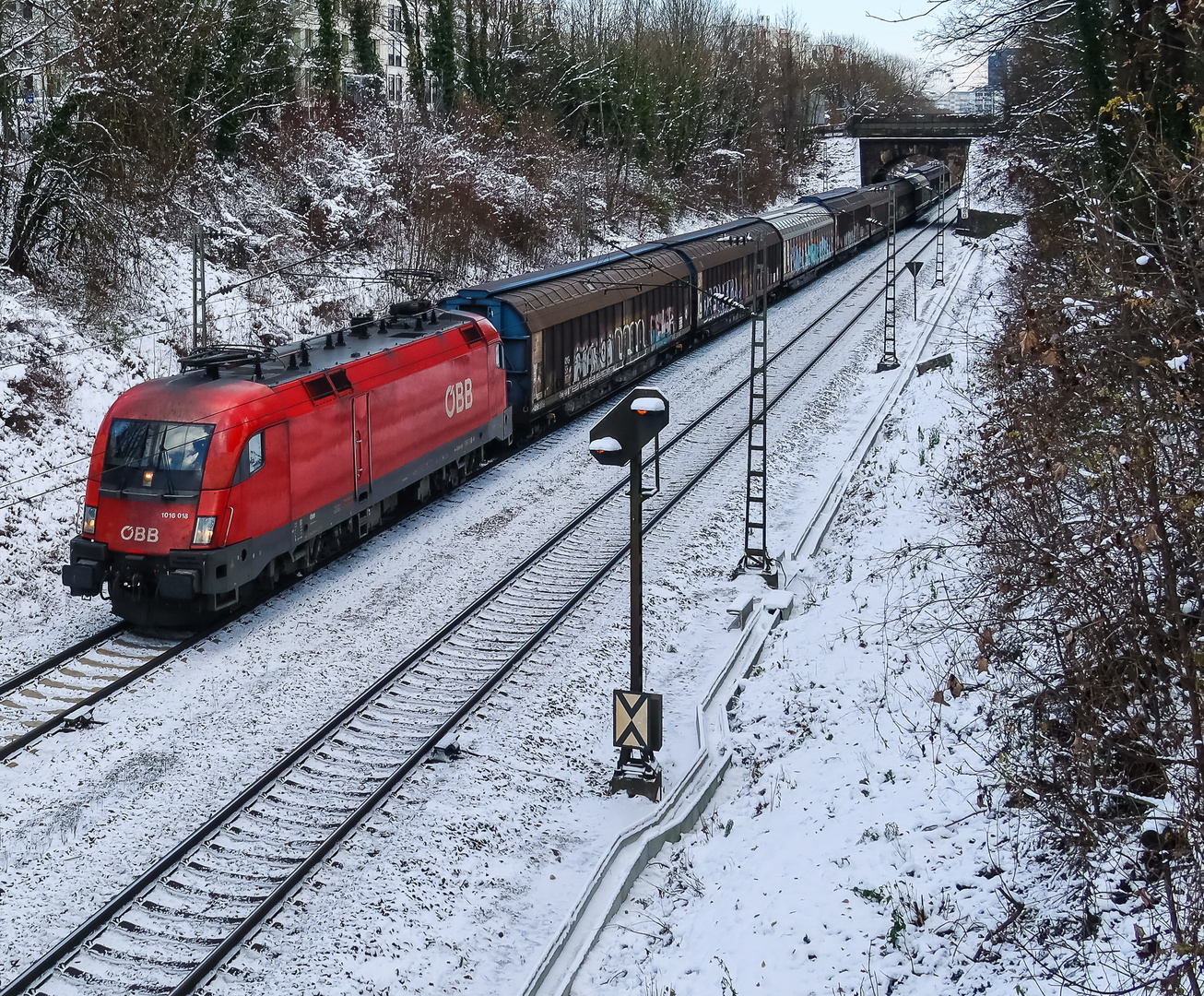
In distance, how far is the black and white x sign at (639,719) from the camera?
11.7 meters

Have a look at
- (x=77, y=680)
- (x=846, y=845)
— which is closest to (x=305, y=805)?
(x=77, y=680)

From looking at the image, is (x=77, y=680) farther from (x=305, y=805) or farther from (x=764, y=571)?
(x=764, y=571)

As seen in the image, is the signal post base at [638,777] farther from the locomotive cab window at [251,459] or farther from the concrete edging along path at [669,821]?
the locomotive cab window at [251,459]

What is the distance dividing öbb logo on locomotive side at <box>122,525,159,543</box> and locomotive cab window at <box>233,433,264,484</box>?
117 centimetres

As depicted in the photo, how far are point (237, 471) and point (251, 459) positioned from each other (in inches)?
11.6

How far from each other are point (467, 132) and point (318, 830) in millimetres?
38950

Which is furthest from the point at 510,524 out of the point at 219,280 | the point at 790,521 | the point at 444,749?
the point at 219,280

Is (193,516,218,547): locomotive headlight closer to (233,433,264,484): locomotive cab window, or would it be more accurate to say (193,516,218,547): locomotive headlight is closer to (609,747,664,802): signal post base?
(233,433,264,484): locomotive cab window

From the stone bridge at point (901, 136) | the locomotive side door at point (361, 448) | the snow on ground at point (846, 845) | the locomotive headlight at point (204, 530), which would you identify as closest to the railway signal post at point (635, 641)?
the snow on ground at point (846, 845)

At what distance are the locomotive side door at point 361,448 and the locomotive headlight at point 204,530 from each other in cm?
324

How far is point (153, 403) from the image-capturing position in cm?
1517

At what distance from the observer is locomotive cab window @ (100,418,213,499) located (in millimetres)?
14695

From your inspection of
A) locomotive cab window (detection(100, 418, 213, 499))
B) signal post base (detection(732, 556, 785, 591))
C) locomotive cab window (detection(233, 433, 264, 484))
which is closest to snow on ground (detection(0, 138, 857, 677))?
locomotive cab window (detection(100, 418, 213, 499))

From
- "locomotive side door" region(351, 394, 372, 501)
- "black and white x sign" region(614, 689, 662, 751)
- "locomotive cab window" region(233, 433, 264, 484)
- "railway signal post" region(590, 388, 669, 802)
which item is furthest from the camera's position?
"locomotive side door" region(351, 394, 372, 501)
